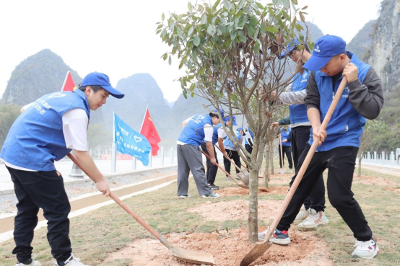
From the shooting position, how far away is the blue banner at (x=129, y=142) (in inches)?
436

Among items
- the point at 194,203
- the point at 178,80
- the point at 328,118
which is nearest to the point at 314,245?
the point at 328,118

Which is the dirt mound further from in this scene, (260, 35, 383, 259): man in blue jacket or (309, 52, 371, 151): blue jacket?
(309, 52, 371, 151): blue jacket

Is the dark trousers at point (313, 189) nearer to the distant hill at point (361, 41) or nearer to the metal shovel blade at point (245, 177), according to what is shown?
the metal shovel blade at point (245, 177)

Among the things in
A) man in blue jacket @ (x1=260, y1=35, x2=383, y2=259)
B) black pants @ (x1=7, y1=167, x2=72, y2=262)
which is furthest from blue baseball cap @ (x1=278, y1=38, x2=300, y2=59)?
black pants @ (x1=7, y1=167, x2=72, y2=262)

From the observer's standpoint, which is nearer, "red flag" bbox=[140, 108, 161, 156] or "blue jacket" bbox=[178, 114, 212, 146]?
"blue jacket" bbox=[178, 114, 212, 146]

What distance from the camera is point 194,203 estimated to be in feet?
19.1

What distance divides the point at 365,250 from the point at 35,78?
90.5 metres

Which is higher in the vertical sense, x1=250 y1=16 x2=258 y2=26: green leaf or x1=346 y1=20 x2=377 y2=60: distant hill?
x1=346 y1=20 x2=377 y2=60: distant hill

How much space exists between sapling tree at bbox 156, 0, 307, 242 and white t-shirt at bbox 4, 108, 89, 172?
0.94 meters

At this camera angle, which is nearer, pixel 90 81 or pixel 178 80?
pixel 90 81

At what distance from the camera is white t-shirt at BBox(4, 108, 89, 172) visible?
8.68 ft

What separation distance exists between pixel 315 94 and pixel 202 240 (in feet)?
5.92

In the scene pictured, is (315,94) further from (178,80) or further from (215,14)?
(178,80)

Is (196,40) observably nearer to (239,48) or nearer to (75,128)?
(239,48)
